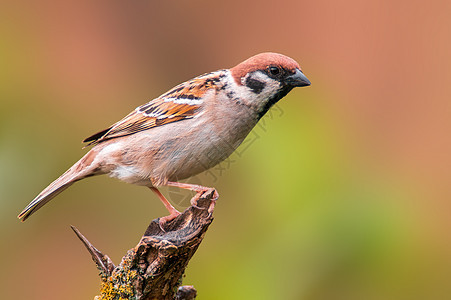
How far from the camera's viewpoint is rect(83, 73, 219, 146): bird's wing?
156 inches

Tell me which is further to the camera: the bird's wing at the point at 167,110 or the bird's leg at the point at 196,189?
the bird's wing at the point at 167,110

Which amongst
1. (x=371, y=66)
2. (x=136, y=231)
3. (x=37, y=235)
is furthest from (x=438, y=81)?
(x=37, y=235)

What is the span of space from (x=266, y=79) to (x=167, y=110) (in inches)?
26.5

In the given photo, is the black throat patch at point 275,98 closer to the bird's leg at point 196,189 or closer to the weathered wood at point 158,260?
the bird's leg at point 196,189

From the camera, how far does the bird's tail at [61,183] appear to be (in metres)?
3.96

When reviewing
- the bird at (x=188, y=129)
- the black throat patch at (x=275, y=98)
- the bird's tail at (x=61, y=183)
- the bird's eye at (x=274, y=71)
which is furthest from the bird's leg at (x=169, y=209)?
the bird's eye at (x=274, y=71)

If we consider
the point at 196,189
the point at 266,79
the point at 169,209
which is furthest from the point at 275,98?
the point at 169,209

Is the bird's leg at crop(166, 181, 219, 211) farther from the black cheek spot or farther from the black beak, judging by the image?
the black beak

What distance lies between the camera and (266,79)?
12.7ft

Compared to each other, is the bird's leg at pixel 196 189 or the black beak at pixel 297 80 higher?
the black beak at pixel 297 80

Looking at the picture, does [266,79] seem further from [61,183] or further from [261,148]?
[61,183]

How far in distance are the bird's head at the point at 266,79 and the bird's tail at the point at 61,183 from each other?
1.12 metres

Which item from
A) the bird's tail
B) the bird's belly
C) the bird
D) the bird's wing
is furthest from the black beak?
the bird's tail

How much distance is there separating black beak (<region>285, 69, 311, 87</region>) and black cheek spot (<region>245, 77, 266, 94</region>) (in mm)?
170
